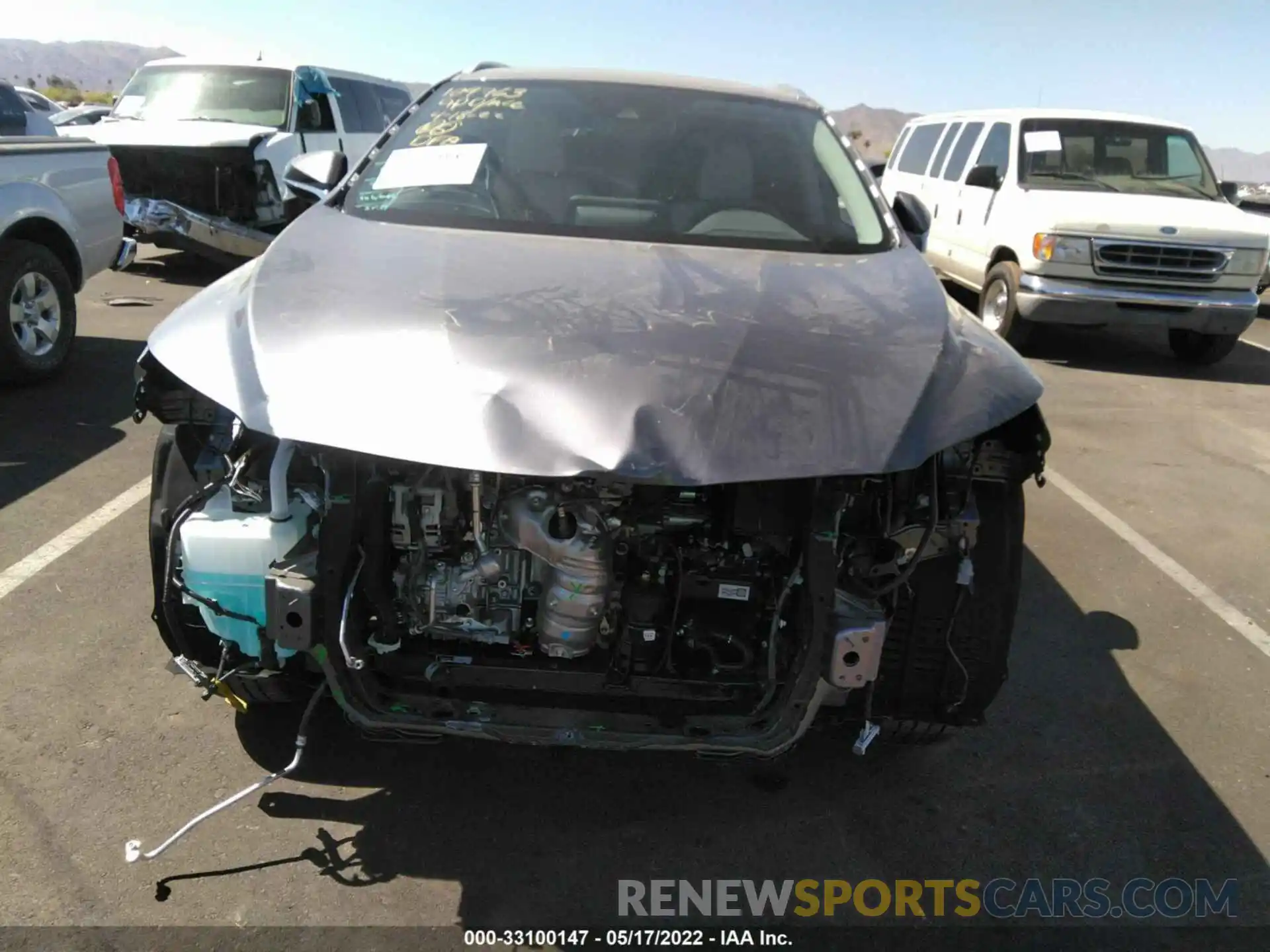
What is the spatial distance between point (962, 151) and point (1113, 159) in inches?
63.4

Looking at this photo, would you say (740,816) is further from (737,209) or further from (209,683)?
(737,209)

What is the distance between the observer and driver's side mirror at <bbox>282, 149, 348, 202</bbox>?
154 inches

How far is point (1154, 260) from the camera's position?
8016mm

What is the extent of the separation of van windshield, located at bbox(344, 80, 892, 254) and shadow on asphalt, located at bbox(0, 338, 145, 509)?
255cm

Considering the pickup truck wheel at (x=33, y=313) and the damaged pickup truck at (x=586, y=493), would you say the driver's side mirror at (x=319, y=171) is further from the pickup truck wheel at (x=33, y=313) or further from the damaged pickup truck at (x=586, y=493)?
the pickup truck wheel at (x=33, y=313)

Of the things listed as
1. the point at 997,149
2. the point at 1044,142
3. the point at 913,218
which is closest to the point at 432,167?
the point at 913,218

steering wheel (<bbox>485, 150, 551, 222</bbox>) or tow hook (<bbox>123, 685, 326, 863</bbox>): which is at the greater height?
steering wheel (<bbox>485, 150, 551, 222</bbox>)

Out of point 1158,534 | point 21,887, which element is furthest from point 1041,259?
point 21,887

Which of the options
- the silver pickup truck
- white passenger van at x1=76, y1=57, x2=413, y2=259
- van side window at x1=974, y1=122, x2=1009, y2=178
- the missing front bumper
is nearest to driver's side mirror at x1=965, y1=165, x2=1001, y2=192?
van side window at x1=974, y1=122, x2=1009, y2=178

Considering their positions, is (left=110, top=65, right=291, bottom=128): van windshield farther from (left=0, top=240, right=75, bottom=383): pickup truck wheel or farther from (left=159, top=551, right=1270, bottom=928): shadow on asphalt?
(left=159, top=551, right=1270, bottom=928): shadow on asphalt

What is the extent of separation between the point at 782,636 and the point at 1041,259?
680cm

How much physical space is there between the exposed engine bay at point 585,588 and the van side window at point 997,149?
7.56 m

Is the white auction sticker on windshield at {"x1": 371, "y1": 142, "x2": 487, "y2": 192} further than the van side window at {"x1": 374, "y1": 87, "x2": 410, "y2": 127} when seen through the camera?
No

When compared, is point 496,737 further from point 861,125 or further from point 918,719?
point 861,125
